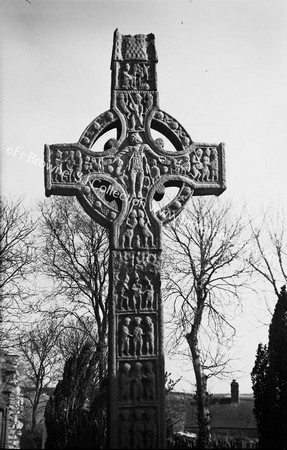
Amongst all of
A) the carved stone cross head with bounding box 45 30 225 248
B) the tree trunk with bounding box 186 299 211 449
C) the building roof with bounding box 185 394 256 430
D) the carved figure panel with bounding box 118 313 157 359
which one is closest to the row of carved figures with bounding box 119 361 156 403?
the carved figure panel with bounding box 118 313 157 359

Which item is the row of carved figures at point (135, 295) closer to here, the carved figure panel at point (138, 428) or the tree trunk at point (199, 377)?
the carved figure panel at point (138, 428)

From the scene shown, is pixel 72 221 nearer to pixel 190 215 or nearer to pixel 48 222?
pixel 48 222

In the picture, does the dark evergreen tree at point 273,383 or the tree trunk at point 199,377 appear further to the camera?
the tree trunk at point 199,377

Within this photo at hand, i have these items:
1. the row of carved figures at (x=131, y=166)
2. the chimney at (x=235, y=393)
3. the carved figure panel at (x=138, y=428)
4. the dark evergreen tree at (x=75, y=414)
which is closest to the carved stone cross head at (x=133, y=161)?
the row of carved figures at (x=131, y=166)

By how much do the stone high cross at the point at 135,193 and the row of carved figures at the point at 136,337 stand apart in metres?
0.01

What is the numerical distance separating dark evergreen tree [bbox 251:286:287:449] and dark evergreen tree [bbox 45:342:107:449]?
2.70 m

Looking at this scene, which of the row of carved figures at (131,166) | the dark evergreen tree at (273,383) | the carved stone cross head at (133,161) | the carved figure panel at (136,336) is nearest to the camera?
the carved figure panel at (136,336)

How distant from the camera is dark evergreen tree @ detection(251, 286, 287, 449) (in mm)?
8641

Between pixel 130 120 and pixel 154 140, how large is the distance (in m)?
0.39

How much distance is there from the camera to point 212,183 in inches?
251

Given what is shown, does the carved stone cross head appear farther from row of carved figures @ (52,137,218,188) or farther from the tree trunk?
the tree trunk

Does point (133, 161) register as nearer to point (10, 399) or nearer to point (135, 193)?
point (135, 193)

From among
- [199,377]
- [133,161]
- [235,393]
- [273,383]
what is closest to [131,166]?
[133,161]

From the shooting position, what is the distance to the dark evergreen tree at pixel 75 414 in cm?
614
